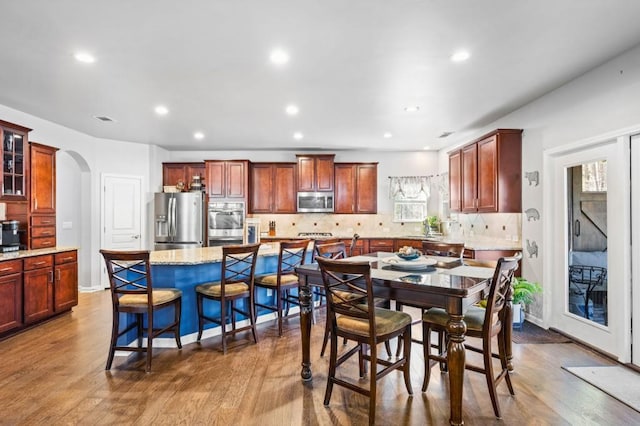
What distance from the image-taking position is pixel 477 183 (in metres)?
5.04

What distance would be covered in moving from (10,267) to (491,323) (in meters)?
4.65

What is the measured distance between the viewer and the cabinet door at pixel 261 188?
728cm

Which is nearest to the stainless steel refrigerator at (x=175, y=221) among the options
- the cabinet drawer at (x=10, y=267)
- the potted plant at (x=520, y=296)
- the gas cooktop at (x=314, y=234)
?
the gas cooktop at (x=314, y=234)

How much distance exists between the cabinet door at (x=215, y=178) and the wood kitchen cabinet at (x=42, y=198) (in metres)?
2.49

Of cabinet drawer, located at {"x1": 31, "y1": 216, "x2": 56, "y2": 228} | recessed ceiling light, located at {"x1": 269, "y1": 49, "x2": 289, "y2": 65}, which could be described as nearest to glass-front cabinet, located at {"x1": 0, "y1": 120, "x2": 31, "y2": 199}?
cabinet drawer, located at {"x1": 31, "y1": 216, "x2": 56, "y2": 228}

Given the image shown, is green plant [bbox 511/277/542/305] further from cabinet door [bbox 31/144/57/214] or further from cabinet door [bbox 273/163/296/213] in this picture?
cabinet door [bbox 31/144/57/214]

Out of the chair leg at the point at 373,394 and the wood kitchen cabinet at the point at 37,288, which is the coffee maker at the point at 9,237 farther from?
the chair leg at the point at 373,394

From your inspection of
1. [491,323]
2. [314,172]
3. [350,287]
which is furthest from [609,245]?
[314,172]

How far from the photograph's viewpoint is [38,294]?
165 inches

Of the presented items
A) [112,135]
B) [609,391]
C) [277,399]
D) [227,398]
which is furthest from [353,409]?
[112,135]

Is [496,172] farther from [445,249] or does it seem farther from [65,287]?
[65,287]

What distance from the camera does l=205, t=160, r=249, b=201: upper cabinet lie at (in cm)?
701

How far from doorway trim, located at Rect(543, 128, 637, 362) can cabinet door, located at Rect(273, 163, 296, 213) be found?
445cm

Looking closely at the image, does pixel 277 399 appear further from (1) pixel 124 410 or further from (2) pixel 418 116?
(2) pixel 418 116
